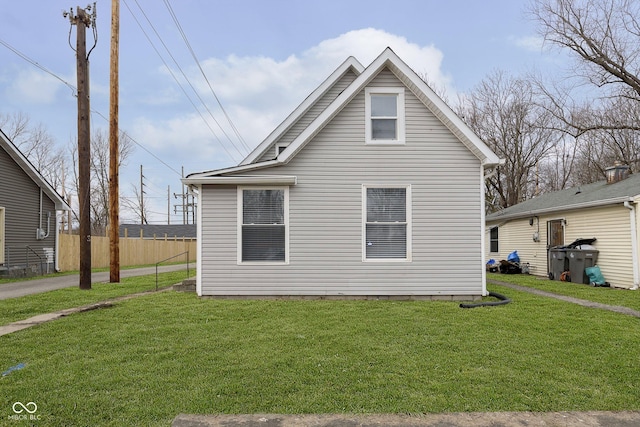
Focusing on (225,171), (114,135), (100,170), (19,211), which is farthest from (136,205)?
(225,171)

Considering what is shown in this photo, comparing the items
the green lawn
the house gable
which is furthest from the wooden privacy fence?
the green lawn

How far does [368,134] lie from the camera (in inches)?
346

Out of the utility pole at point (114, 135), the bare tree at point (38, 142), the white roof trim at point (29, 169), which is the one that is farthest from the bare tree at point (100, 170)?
the utility pole at point (114, 135)

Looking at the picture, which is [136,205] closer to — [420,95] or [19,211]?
[19,211]

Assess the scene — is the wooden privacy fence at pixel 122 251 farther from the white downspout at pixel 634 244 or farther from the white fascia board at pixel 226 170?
the white downspout at pixel 634 244

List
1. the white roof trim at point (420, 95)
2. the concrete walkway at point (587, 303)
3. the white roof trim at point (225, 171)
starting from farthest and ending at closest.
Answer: the white roof trim at point (225, 171) → the white roof trim at point (420, 95) → the concrete walkway at point (587, 303)

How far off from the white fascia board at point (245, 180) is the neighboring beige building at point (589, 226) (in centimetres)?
954

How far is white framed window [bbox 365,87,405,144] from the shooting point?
8.80m

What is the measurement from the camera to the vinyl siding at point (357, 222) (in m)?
8.60

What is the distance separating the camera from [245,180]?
850 centimetres

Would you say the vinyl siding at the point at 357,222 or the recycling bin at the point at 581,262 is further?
the recycling bin at the point at 581,262

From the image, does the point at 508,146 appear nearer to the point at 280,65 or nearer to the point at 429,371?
the point at 280,65

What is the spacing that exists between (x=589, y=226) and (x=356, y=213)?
889 cm

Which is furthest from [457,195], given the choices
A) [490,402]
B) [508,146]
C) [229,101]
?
[508,146]
